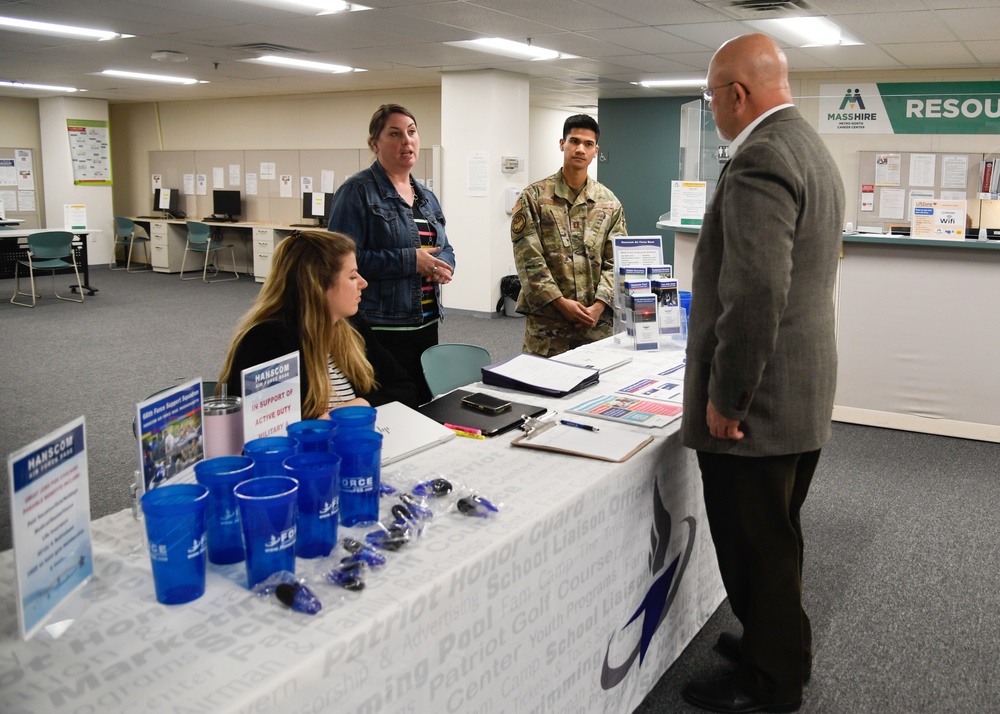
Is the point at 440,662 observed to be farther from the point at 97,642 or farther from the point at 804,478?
the point at 804,478

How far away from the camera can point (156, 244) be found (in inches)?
487

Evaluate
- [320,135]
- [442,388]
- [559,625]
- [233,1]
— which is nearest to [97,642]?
[559,625]

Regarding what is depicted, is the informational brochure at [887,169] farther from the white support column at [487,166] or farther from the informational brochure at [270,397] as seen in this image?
the informational brochure at [270,397]

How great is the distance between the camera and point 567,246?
3455 mm

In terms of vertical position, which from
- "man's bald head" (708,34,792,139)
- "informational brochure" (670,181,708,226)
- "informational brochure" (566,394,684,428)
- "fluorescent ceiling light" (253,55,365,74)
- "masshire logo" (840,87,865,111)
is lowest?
"informational brochure" (566,394,684,428)

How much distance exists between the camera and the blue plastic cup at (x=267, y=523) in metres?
1.18

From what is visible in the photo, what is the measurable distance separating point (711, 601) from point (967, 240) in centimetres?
285

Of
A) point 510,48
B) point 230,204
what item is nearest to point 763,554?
point 510,48

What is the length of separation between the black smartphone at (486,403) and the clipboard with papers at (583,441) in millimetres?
107

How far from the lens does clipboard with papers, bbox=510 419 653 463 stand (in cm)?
194

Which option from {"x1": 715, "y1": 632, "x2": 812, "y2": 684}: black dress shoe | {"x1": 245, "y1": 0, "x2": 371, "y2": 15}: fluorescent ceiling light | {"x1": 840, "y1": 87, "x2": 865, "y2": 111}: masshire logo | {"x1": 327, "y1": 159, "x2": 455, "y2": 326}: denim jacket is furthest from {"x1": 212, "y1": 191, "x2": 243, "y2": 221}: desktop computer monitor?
{"x1": 715, "y1": 632, "x2": 812, "y2": 684}: black dress shoe

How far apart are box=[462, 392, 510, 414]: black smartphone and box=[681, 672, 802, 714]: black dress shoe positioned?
0.90 meters

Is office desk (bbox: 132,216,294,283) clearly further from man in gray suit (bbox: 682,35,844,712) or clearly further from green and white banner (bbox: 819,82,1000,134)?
man in gray suit (bbox: 682,35,844,712)

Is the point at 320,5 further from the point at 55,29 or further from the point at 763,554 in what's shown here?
the point at 763,554
